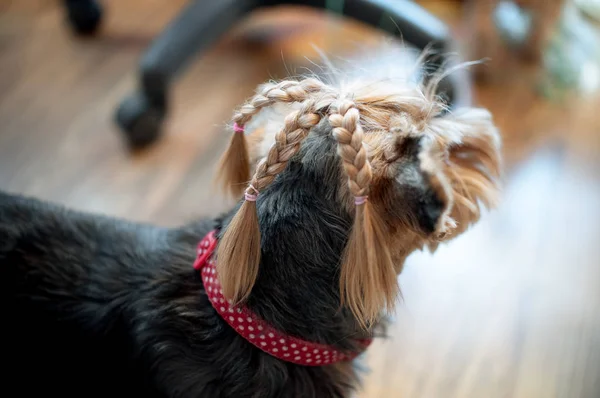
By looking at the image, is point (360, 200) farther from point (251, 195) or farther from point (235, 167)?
point (235, 167)

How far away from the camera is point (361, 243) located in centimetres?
74

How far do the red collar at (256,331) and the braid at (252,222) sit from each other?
0.06 m

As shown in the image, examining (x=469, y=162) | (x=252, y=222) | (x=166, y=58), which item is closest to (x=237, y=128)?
(x=252, y=222)

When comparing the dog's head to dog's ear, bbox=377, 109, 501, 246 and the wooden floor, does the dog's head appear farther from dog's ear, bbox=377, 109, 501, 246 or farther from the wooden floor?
the wooden floor

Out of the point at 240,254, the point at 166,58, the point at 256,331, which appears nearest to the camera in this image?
the point at 240,254

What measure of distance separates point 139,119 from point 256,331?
1043mm

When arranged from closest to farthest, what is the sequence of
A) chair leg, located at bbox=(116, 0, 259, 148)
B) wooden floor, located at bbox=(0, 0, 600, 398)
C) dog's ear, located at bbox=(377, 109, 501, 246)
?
dog's ear, located at bbox=(377, 109, 501, 246), wooden floor, located at bbox=(0, 0, 600, 398), chair leg, located at bbox=(116, 0, 259, 148)

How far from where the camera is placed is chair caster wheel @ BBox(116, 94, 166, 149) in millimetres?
1754

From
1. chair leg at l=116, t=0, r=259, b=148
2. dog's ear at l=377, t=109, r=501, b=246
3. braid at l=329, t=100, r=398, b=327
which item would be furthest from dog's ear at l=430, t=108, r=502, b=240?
chair leg at l=116, t=0, r=259, b=148

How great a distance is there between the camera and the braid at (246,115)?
0.78m

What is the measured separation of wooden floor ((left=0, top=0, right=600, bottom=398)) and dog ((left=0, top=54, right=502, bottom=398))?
1.57 ft

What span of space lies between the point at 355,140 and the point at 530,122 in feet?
4.29

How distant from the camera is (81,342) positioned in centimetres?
100

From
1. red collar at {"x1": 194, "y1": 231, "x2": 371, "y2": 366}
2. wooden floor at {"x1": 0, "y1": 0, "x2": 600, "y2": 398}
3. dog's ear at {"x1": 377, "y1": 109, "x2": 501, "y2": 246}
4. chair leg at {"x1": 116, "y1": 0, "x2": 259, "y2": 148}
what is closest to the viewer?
dog's ear at {"x1": 377, "y1": 109, "x2": 501, "y2": 246}
